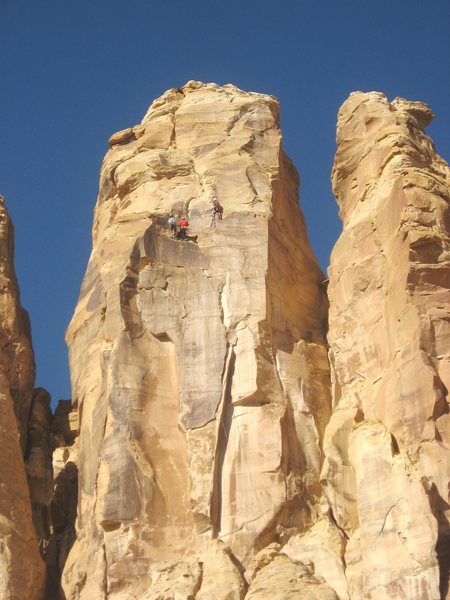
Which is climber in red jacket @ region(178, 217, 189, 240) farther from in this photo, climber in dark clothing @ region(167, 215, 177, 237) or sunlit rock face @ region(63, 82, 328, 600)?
sunlit rock face @ region(63, 82, 328, 600)

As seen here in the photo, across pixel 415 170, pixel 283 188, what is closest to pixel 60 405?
pixel 283 188

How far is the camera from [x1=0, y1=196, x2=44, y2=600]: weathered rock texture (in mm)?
34281

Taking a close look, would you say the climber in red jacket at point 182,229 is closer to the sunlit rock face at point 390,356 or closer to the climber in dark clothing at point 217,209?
the climber in dark clothing at point 217,209

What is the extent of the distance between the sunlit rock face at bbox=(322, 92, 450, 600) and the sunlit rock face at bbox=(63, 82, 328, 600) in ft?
4.52

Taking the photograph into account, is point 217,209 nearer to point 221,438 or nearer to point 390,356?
point 221,438

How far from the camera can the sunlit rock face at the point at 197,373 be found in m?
34.6

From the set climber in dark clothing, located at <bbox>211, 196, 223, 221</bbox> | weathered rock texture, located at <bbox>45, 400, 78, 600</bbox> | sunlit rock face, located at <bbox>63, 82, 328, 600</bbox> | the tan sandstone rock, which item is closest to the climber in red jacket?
sunlit rock face, located at <bbox>63, 82, 328, 600</bbox>

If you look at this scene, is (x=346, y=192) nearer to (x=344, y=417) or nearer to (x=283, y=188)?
(x=283, y=188)

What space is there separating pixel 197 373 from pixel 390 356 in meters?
5.04

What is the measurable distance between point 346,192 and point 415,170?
142 inches

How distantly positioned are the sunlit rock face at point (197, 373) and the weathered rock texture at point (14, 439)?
1.41 m

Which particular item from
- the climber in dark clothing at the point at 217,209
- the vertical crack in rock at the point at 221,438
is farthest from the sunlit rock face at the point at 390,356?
the climber in dark clothing at the point at 217,209

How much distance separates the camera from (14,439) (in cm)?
3716

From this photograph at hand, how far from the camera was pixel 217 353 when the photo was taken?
1462 inches
